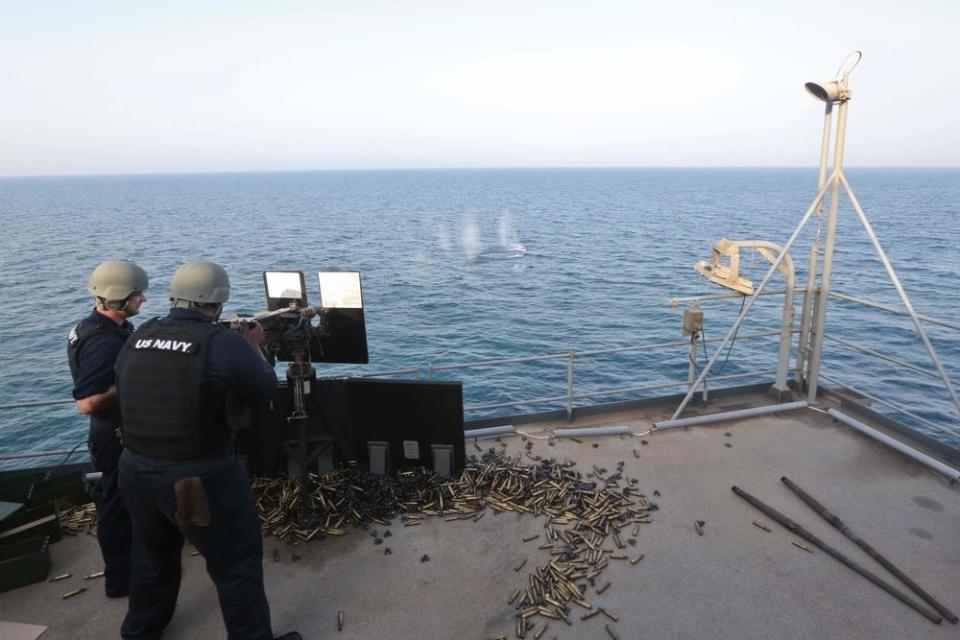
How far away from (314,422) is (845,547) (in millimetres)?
5462

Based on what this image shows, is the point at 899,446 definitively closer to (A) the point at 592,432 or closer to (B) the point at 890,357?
(B) the point at 890,357

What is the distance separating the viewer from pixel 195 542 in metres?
4.33

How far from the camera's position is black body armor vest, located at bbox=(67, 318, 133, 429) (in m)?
4.86

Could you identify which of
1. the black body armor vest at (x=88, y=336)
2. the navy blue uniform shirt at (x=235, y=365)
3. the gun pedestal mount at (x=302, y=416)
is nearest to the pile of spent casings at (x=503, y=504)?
the gun pedestal mount at (x=302, y=416)

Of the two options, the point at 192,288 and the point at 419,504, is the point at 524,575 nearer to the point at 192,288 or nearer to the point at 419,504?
the point at 419,504

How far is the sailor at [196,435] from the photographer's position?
411 cm

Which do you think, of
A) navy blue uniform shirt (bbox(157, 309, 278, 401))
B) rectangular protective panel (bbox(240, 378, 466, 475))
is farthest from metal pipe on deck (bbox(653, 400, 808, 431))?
navy blue uniform shirt (bbox(157, 309, 278, 401))

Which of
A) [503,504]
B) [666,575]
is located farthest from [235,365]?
[666,575]

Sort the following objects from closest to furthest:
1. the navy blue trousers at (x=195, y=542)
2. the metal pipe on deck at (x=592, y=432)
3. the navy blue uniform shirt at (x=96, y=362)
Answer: the navy blue trousers at (x=195, y=542) → the navy blue uniform shirt at (x=96, y=362) → the metal pipe on deck at (x=592, y=432)

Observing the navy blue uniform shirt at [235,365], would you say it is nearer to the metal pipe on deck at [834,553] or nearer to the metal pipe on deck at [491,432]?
the metal pipe on deck at [491,432]

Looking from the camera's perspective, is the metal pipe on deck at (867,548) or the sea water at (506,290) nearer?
the metal pipe on deck at (867,548)

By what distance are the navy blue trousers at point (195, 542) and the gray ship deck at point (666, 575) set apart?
1.50ft

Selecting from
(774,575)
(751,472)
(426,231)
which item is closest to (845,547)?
(774,575)

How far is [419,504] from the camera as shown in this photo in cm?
677
